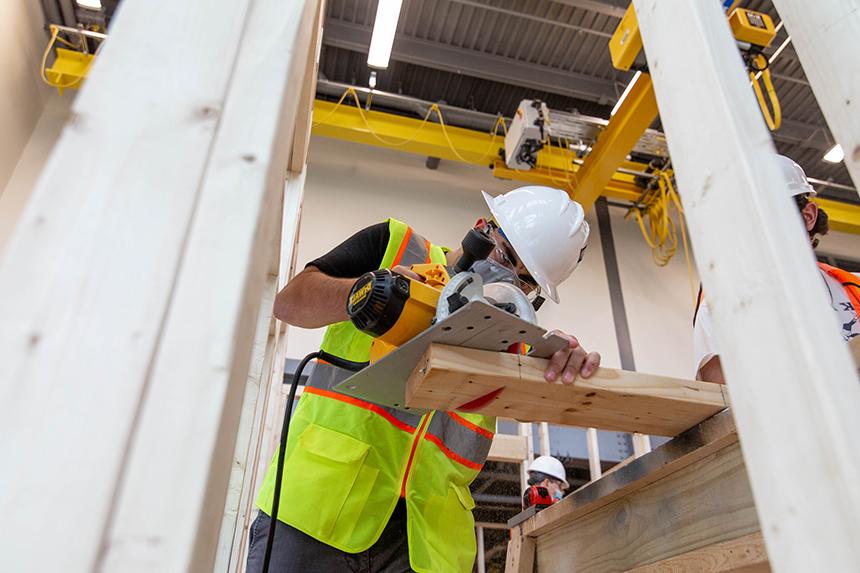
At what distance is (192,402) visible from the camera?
475 millimetres

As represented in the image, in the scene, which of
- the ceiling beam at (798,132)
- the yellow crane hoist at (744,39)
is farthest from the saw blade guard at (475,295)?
the ceiling beam at (798,132)

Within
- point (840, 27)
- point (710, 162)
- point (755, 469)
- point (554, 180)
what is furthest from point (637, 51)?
point (755, 469)

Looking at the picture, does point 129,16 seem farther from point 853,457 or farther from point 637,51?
point 637,51

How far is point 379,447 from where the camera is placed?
1.49 meters

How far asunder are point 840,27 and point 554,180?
4.00m

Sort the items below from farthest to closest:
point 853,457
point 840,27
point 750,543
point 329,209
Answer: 1. point 329,209
2. point 750,543
3. point 840,27
4. point 853,457

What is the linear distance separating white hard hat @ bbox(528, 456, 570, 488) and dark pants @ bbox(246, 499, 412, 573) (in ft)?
7.31

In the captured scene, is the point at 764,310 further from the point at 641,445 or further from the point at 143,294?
the point at 641,445

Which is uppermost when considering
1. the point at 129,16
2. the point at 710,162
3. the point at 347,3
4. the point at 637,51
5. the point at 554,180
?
the point at 347,3

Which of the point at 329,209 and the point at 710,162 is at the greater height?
the point at 329,209

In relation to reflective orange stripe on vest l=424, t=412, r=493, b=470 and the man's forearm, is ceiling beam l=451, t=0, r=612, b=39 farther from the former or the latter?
reflective orange stripe on vest l=424, t=412, r=493, b=470

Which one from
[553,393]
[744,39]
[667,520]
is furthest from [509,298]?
[744,39]

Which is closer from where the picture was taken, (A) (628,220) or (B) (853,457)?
(B) (853,457)

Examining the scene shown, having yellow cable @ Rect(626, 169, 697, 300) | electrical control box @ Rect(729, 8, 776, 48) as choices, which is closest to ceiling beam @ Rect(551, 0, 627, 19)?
electrical control box @ Rect(729, 8, 776, 48)
